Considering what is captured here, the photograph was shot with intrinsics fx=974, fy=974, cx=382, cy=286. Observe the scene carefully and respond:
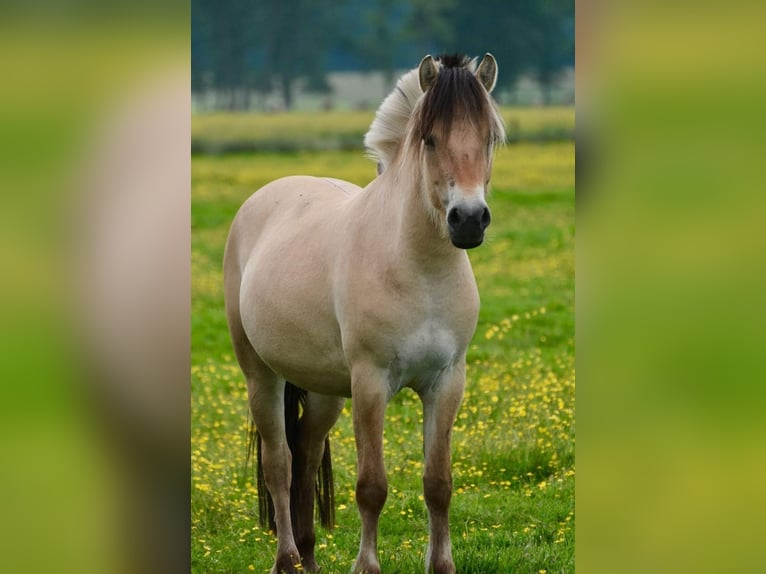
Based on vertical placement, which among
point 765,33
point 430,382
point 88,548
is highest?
point 765,33

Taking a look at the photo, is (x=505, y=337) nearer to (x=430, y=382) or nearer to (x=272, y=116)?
(x=430, y=382)

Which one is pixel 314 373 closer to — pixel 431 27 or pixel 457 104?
pixel 457 104

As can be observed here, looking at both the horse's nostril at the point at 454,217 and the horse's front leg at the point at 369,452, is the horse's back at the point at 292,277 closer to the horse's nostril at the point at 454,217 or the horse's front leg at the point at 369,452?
the horse's front leg at the point at 369,452

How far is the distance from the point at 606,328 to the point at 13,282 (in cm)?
80

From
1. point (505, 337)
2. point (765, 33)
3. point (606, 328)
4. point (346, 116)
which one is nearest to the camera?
point (765, 33)

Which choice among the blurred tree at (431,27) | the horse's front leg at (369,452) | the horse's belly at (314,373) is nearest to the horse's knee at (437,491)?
the horse's front leg at (369,452)

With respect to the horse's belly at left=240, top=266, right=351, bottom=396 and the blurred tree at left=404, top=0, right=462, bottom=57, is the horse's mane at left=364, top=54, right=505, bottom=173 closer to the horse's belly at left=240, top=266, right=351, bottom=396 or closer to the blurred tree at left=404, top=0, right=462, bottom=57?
the horse's belly at left=240, top=266, right=351, bottom=396

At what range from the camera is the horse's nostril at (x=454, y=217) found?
358cm

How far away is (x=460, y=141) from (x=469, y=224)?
34cm

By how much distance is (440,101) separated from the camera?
147 inches

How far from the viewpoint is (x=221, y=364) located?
9.91m

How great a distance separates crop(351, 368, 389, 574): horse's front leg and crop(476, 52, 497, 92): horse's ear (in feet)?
4.22

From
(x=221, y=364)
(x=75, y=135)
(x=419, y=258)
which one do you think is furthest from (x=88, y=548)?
(x=221, y=364)

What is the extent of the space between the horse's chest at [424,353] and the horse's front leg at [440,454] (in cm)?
9
